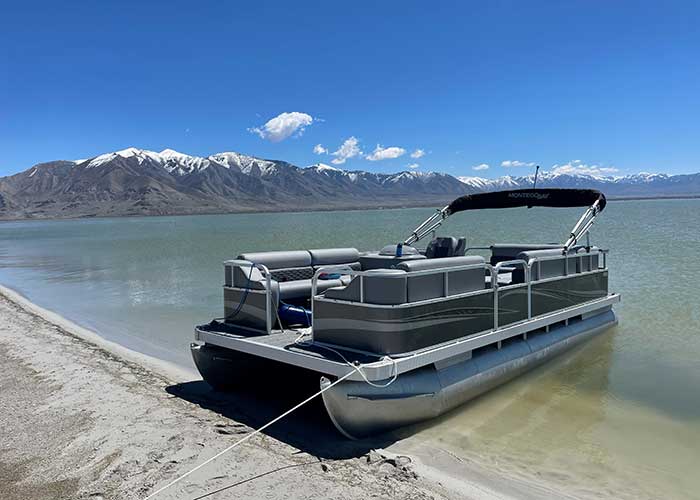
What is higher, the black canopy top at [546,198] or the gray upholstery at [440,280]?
the black canopy top at [546,198]

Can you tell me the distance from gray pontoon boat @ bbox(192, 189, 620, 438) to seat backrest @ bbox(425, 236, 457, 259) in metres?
0.03

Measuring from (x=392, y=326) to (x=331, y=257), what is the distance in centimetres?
316

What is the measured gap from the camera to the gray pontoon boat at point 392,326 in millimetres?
5859

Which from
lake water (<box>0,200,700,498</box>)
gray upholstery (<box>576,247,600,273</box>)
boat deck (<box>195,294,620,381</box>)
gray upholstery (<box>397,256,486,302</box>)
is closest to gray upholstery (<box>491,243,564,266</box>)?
gray upholstery (<box>576,247,600,273</box>)

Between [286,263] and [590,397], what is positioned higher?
[286,263]

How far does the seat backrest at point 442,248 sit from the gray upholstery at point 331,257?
1.52 meters

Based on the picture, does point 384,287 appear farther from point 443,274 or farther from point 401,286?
point 443,274

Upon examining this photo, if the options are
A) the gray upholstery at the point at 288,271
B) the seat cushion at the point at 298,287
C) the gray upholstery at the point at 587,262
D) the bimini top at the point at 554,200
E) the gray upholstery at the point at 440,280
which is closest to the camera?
the gray upholstery at the point at 440,280

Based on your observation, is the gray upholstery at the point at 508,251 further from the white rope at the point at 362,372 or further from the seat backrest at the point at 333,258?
the white rope at the point at 362,372

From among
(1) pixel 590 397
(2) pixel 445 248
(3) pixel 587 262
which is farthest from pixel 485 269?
(3) pixel 587 262

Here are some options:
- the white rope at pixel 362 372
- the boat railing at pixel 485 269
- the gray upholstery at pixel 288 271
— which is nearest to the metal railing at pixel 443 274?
the boat railing at pixel 485 269

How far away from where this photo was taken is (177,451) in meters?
5.41

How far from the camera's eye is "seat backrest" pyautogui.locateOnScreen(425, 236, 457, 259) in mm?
10023

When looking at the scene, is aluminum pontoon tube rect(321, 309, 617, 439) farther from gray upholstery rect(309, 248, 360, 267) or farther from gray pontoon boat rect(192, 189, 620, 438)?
gray upholstery rect(309, 248, 360, 267)
